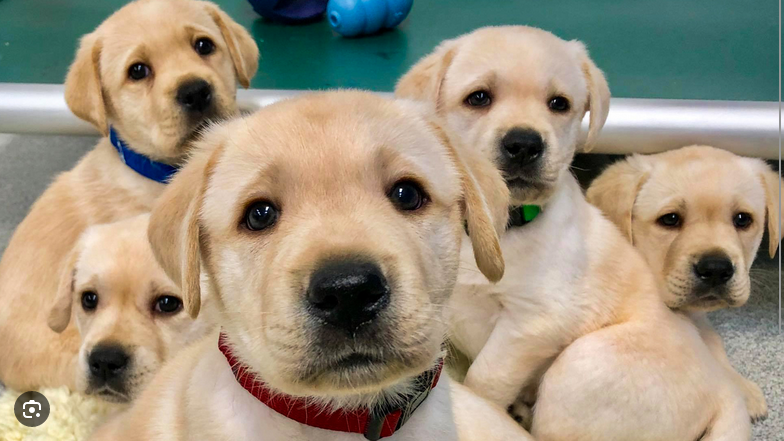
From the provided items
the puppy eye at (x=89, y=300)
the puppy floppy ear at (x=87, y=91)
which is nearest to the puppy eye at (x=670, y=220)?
the puppy eye at (x=89, y=300)

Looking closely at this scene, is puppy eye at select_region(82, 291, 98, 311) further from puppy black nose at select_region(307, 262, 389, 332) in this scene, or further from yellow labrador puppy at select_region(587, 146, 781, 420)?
yellow labrador puppy at select_region(587, 146, 781, 420)

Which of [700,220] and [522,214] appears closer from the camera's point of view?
[522,214]

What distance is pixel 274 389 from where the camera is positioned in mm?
1548

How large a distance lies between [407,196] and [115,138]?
1.97 meters

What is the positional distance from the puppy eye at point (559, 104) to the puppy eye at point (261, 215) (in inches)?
55.3

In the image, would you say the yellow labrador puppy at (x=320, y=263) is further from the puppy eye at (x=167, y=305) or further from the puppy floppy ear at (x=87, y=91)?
the puppy floppy ear at (x=87, y=91)

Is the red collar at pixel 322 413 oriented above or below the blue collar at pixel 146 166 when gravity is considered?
above

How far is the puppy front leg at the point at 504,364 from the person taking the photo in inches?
98.1

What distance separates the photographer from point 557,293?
250 centimetres

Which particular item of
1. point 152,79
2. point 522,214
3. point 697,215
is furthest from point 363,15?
point 697,215

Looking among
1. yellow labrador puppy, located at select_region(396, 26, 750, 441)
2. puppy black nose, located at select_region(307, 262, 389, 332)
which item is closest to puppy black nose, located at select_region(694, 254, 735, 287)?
yellow labrador puppy, located at select_region(396, 26, 750, 441)

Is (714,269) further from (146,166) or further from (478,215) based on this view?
(146,166)

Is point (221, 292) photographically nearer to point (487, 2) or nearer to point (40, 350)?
point (40, 350)

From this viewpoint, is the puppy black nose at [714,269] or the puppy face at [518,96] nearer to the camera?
the puppy face at [518,96]
